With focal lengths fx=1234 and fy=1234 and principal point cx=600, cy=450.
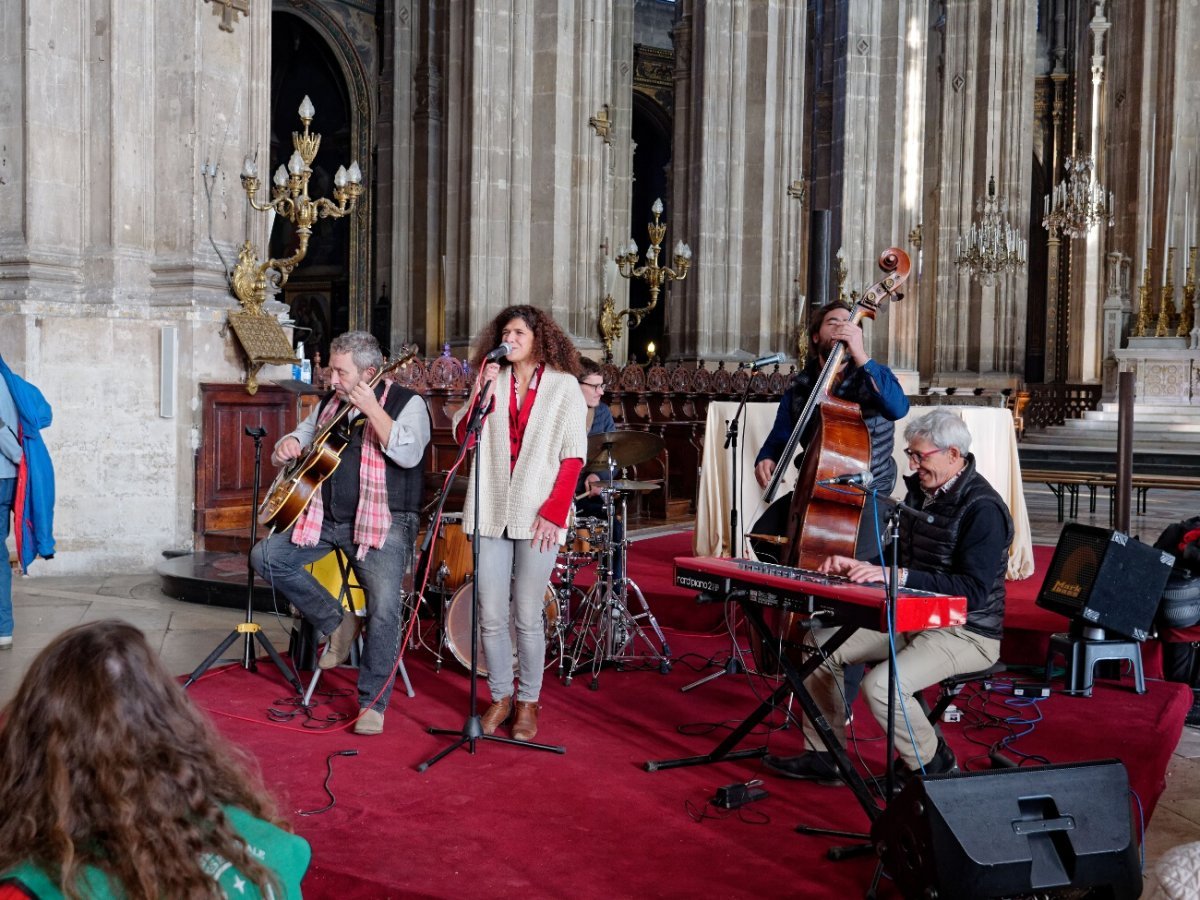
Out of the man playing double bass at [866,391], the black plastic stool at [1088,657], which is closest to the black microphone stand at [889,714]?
the man playing double bass at [866,391]

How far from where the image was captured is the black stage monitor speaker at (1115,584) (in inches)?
247

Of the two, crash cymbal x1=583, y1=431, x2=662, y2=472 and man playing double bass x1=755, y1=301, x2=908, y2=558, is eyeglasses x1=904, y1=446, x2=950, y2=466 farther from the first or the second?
crash cymbal x1=583, y1=431, x2=662, y2=472

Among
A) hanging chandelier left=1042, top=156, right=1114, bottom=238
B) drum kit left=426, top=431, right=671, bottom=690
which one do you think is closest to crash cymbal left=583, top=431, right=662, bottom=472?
drum kit left=426, top=431, right=671, bottom=690

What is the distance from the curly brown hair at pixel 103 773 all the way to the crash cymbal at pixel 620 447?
482 centimetres

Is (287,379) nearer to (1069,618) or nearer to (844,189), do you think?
(1069,618)

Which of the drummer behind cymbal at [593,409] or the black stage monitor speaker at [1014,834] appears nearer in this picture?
the black stage monitor speaker at [1014,834]

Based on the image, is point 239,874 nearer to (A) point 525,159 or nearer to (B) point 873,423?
(B) point 873,423

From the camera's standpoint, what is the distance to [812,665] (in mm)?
4289

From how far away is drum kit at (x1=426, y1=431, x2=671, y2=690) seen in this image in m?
6.30

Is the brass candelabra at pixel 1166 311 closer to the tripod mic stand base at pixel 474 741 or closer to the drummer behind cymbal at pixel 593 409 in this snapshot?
the drummer behind cymbal at pixel 593 409

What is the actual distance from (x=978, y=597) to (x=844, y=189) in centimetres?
1608

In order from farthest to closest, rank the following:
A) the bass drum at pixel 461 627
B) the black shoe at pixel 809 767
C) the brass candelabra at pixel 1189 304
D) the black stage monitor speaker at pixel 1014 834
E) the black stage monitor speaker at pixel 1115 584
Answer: the brass candelabra at pixel 1189 304 → the black stage monitor speaker at pixel 1115 584 → the bass drum at pixel 461 627 → the black shoe at pixel 809 767 → the black stage monitor speaker at pixel 1014 834

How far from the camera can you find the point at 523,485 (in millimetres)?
5094

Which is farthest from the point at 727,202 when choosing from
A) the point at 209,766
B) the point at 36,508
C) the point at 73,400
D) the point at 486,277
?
the point at 209,766
